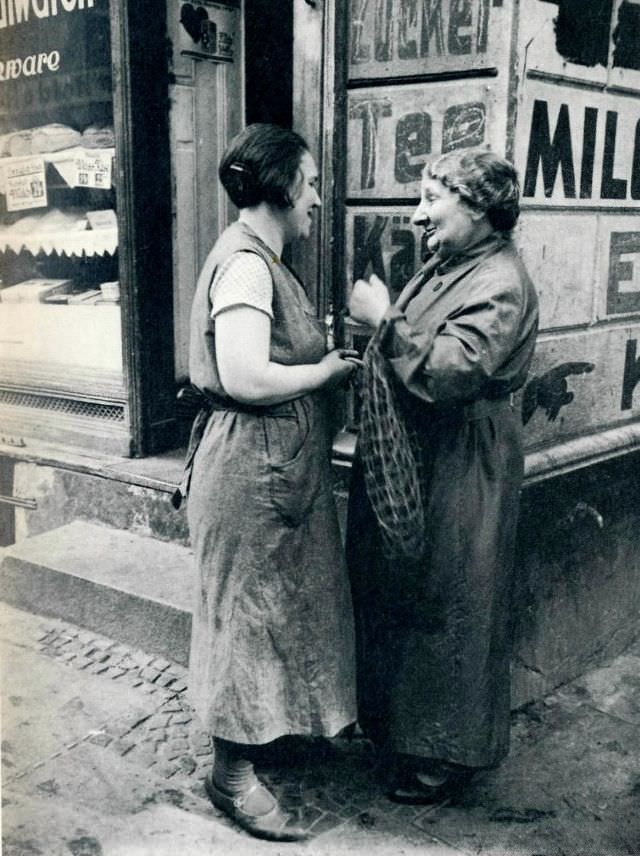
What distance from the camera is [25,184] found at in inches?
222

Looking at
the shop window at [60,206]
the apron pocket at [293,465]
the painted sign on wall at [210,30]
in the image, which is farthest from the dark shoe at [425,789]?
the painted sign on wall at [210,30]

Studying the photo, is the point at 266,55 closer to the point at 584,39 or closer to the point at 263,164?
the point at 584,39

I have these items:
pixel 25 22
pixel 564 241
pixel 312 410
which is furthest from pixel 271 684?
pixel 25 22

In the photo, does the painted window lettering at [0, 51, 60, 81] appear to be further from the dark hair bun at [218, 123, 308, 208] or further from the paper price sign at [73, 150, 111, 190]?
the dark hair bun at [218, 123, 308, 208]

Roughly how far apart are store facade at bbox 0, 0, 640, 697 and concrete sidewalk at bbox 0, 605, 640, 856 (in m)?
0.42

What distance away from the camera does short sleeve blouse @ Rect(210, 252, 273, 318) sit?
279cm

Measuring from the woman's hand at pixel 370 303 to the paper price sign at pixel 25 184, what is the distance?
10.5 feet

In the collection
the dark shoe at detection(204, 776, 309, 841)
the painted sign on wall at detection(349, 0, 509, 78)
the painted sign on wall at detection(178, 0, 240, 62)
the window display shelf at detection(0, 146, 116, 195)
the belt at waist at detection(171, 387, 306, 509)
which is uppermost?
the painted sign on wall at detection(178, 0, 240, 62)

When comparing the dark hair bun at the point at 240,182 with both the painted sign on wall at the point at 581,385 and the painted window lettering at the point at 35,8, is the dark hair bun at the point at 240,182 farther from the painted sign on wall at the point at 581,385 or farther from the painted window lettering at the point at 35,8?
the painted window lettering at the point at 35,8

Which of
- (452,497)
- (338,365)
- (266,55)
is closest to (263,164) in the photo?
(338,365)

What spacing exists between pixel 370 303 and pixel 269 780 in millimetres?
1656

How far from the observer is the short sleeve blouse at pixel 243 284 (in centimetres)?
279

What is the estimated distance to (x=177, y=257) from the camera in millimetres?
5188

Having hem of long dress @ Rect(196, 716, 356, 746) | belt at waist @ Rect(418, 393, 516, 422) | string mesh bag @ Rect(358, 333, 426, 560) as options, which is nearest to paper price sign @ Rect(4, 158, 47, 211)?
string mesh bag @ Rect(358, 333, 426, 560)
